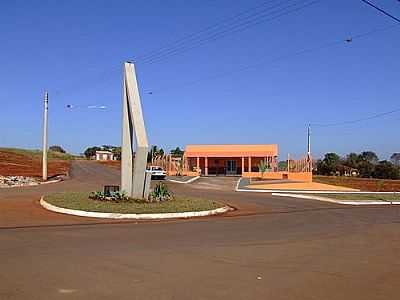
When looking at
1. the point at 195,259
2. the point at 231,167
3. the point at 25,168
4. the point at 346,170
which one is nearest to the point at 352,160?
the point at 346,170

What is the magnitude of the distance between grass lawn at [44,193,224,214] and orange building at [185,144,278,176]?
4341cm

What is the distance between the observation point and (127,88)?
2230cm

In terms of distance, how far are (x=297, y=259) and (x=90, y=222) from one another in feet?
24.9

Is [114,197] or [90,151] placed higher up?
[90,151]

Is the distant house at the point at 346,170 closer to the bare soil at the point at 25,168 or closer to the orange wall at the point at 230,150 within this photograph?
the orange wall at the point at 230,150

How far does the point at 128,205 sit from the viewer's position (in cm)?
1936

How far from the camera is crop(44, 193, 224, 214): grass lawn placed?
1808 cm

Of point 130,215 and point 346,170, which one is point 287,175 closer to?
point 346,170

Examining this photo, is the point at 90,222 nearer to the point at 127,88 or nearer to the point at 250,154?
the point at 127,88

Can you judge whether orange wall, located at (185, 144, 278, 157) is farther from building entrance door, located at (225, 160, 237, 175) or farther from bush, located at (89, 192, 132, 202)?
bush, located at (89, 192, 132, 202)

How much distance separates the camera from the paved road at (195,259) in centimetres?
723

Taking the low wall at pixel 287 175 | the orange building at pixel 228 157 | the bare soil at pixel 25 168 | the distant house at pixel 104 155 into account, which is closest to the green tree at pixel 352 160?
the orange building at pixel 228 157

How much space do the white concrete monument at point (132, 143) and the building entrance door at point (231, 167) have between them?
48.3 meters

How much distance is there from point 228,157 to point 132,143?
47.1 meters
